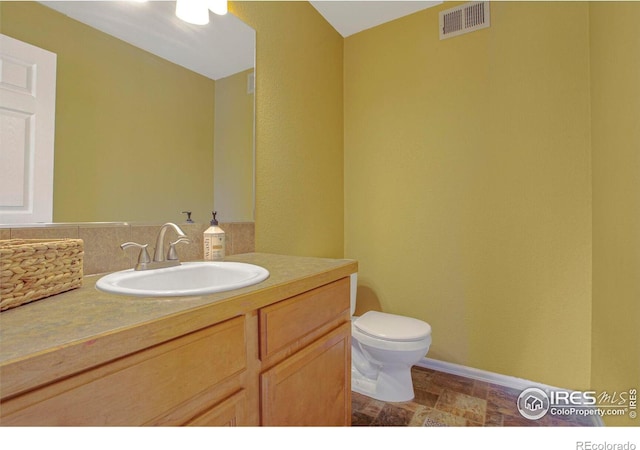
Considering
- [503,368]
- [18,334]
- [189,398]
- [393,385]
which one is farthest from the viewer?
[503,368]

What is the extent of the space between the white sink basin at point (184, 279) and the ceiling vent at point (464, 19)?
6.44 ft

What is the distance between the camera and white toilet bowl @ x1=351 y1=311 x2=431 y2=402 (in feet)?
4.98

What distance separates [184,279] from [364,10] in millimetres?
2085

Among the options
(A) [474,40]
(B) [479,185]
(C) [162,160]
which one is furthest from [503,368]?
(C) [162,160]

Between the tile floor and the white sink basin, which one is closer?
the white sink basin

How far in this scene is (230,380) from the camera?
678mm

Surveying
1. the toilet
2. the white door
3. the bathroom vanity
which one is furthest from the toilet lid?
the white door

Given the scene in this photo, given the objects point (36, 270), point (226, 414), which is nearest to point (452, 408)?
point (226, 414)

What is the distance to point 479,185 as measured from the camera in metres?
1.81

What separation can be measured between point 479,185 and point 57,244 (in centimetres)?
199

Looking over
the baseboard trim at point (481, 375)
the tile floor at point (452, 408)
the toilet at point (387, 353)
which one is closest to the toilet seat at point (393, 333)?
the toilet at point (387, 353)

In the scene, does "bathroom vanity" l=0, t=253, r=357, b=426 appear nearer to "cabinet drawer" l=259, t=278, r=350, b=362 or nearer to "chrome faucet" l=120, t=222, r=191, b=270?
"cabinet drawer" l=259, t=278, r=350, b=362

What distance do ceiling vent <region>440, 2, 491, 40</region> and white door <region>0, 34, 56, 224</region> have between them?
2.06 m
